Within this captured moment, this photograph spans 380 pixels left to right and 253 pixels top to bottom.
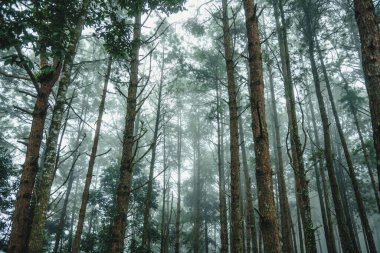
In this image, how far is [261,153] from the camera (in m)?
3.55

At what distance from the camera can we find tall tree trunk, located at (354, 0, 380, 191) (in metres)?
3.60

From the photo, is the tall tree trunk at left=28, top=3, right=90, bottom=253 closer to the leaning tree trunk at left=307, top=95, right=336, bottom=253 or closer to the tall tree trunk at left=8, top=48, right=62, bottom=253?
the tall tree trunk at left=8, top=48, right=62, bottom=253

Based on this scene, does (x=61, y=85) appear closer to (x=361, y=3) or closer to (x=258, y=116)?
(x=258, y=116)

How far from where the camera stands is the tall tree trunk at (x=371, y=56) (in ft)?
11.8

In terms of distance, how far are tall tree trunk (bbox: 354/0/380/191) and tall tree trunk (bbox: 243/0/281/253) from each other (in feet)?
4.74

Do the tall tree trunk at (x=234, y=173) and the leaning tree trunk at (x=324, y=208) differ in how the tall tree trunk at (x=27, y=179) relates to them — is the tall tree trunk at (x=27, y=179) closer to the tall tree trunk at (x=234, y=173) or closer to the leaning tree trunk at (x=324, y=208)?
the tall tree trunk at (x=234, y=173)

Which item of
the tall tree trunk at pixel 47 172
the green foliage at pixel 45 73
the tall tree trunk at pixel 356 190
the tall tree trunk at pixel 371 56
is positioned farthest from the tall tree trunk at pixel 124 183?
the tall tree trunk at pixel 356 190

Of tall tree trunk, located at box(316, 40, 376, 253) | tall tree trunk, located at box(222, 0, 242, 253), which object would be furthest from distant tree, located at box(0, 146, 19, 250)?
tall tree trunk, located at box(316, 40, 376, 253)

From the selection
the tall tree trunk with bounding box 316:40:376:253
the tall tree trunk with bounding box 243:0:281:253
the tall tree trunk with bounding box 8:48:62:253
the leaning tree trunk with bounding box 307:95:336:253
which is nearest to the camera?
the tall tree trunk with bounding box 243:0:281:253

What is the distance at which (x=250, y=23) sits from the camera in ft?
14.2

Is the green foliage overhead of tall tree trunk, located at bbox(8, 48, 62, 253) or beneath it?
overhead

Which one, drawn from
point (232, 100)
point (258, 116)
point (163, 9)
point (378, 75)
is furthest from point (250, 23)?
point (232, 100)

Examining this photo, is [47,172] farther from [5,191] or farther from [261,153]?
[5,191]

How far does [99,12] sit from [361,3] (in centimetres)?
482
